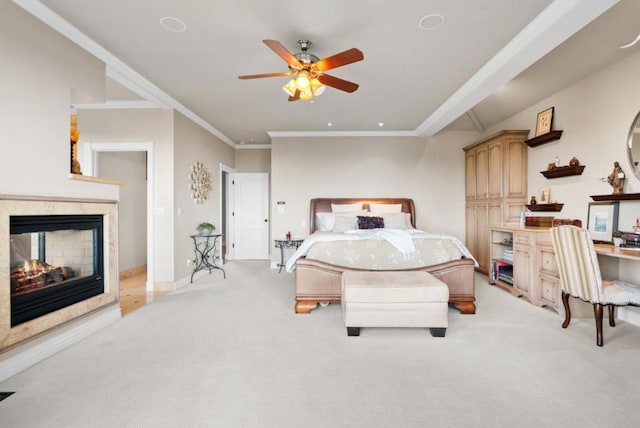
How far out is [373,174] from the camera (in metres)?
6.26

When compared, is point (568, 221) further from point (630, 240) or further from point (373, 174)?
point (373, 174)

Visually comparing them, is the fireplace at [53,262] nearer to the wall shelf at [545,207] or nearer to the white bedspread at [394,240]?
the white bedspread at [394,240]

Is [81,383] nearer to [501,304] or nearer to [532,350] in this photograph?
[532,350]

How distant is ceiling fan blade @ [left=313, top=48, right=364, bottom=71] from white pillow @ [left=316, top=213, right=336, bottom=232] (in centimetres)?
317

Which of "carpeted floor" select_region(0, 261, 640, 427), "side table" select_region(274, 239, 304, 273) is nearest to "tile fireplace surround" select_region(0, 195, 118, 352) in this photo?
"carpeted floor" select_region(0, 261, 640, 427)

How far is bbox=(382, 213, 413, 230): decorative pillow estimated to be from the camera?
530cm

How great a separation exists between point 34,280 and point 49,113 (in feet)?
4.56

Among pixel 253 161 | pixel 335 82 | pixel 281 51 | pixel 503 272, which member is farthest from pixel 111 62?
pixel 503 272

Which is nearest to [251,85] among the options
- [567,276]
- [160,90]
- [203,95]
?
[203,95]

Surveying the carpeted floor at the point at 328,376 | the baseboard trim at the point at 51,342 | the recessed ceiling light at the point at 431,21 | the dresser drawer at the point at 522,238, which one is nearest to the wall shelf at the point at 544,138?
the dresser drawer at the point at 522,238

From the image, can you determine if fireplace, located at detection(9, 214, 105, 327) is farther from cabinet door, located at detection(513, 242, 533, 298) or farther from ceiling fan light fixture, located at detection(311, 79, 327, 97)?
cabinet door, located at detection(513, 242, 533, 298)

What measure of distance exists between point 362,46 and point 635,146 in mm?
2962

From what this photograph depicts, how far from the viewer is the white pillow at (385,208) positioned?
5.91 m

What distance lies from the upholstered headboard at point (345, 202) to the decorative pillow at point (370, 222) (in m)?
0.79
